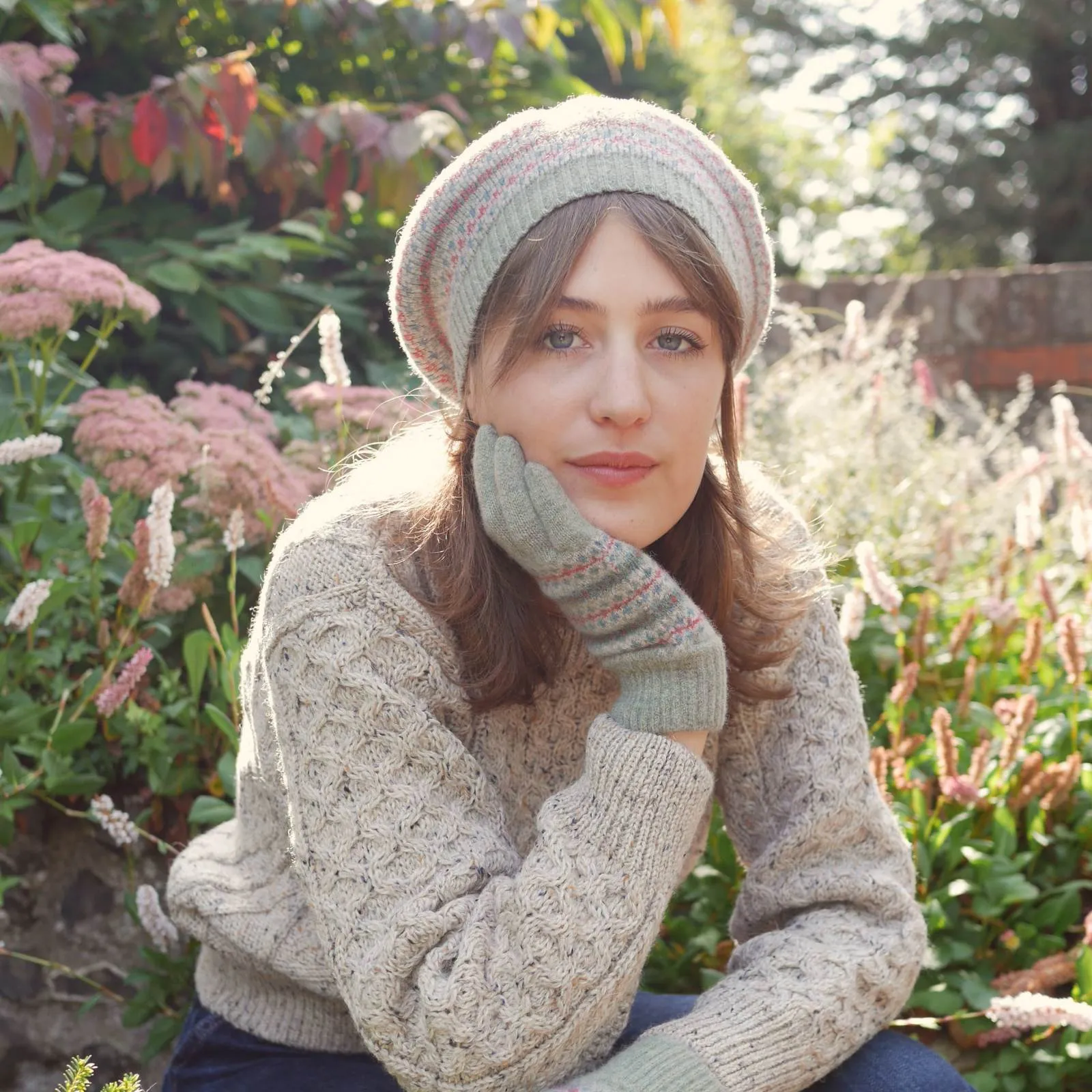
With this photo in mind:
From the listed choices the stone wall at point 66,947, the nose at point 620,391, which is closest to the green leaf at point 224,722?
the stone wall at point 66,947

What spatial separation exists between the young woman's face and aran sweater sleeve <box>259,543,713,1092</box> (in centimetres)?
26

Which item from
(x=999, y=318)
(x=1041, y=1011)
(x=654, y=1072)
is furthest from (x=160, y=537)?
(x=999, y=318)

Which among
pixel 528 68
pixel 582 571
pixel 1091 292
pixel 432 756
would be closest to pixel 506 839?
pixel 432 756

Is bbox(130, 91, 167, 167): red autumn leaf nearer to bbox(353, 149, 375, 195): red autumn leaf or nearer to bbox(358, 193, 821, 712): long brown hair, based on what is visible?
bbox(353, 149, 375, 195): red autumn leaf

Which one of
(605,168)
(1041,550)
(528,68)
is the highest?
(528,68)

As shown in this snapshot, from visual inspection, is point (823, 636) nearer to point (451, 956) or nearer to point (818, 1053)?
point (818, 1053)

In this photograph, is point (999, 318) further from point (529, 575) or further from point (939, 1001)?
point (529, 575)

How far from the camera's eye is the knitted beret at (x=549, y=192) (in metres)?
1.56

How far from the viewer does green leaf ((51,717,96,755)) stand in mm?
2176

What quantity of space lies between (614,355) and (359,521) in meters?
0.41

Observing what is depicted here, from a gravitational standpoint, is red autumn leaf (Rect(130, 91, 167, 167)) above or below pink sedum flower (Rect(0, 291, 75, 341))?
above

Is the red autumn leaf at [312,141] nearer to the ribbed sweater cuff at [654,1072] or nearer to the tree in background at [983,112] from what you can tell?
the ribbed sweater cuff at [654,1072]

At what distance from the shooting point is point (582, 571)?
5.11 ft

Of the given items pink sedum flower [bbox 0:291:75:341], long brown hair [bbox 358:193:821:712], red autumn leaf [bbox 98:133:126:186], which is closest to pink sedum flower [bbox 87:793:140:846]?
long brown hair [bbox 358:193:821:712]
